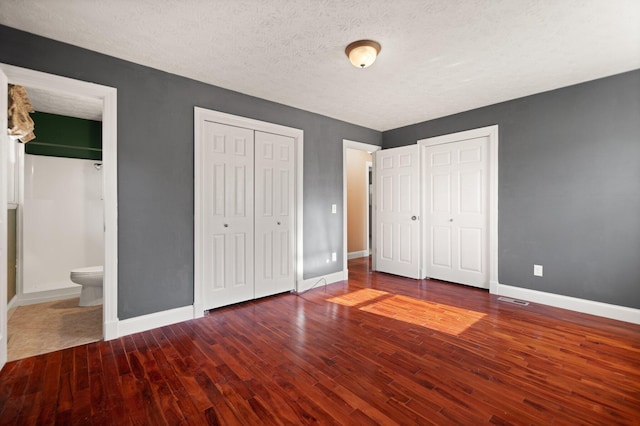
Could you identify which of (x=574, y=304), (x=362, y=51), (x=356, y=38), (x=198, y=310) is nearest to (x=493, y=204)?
(x=574, y=304)

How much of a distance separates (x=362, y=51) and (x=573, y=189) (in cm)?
288

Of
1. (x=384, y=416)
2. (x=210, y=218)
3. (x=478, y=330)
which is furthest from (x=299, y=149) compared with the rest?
(x=384, y=416)

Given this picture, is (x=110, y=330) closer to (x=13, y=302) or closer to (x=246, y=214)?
(x=246, y=214)

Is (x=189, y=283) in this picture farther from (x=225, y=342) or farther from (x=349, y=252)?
(x=349, y=252)

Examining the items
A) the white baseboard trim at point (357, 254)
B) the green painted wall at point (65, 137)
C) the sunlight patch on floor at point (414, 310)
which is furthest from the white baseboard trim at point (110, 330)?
the white baseboard trim at point (357, 254)

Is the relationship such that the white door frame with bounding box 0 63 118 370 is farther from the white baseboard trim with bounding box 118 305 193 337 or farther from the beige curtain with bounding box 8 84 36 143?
the beige curtain with bounding box 8 84 36 143

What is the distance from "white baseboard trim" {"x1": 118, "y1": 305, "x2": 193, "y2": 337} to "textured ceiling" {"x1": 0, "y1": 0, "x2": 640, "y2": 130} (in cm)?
242

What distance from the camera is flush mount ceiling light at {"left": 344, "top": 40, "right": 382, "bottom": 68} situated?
7.95ft

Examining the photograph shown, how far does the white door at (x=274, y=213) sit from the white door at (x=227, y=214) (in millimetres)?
113

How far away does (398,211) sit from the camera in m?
4.95

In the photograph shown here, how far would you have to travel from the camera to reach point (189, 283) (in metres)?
3.11

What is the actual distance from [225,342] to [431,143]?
3956mm

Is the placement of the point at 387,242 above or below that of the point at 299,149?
below

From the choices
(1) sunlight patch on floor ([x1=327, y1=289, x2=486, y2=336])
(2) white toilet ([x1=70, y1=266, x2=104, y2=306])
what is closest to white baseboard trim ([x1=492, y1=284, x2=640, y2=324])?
(1) sunlight patch on floor ([x1=327, y1=289, x2=486, y2=336])
